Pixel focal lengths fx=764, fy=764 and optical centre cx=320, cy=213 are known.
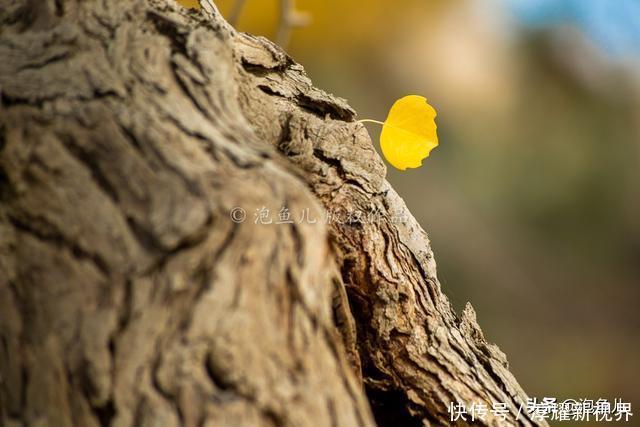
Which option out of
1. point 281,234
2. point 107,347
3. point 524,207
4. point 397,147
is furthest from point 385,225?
point 524,207

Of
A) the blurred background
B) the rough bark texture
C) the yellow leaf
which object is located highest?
the blurred background

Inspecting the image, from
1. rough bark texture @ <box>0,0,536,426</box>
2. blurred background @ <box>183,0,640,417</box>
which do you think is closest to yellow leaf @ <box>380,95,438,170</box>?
rough bark texture @ <box>0,0,536,426</box>

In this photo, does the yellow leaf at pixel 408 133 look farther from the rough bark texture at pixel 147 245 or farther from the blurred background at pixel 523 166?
the blurred background at pixel 523 166

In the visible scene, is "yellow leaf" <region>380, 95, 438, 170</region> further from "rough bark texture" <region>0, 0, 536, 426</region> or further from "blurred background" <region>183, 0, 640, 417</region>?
"blurred background" <region>183, 0, 640, 417</region>

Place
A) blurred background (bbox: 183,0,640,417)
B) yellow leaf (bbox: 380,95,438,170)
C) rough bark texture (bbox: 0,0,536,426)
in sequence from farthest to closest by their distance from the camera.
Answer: blurred background (bbox: 183,0,640,417)
yellow leaf (bbox: 380,95,438,170)
rough bark texture (bbox: 0,0,536,426)

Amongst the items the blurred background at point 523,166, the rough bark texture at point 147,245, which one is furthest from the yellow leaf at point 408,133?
the blurred background at point 523,166

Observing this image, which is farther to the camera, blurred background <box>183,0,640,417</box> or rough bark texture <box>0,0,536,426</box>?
blurred background <box>183,0,640,417</box>

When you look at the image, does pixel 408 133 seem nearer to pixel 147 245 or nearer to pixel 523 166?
pixel 147 245
